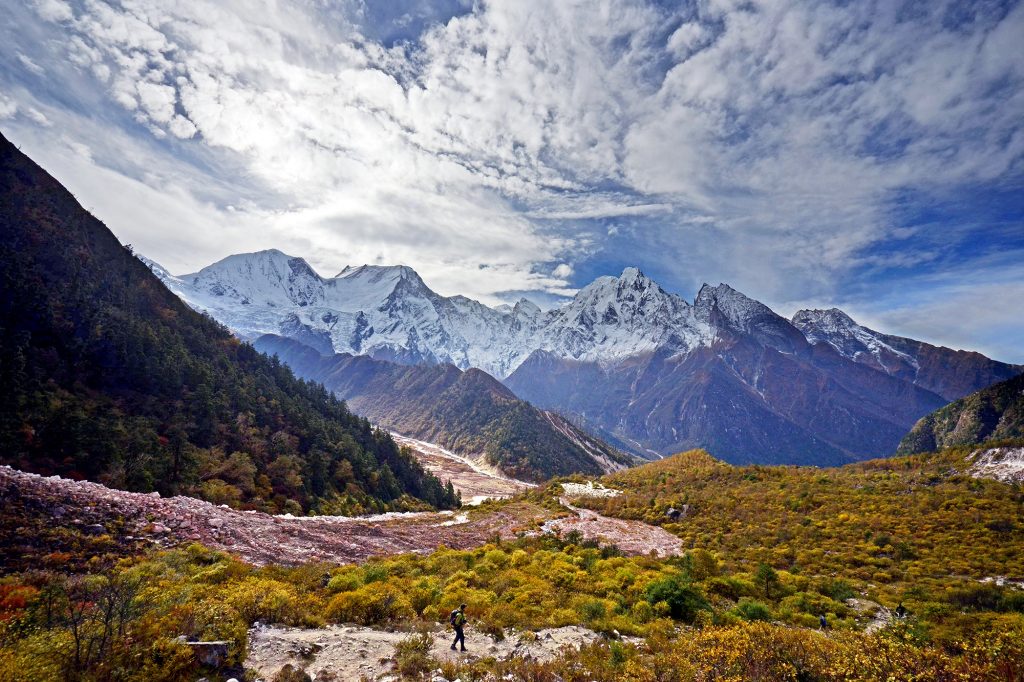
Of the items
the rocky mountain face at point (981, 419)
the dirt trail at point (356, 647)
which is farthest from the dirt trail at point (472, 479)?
the rocky mountain face at point (981, 419)

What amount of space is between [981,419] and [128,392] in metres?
223

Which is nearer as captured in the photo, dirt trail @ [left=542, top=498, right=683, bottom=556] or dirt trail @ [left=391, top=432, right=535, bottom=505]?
dirt trail @ [left=542, top=498, right=683, bottom=556]

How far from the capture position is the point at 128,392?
4594 centimetres

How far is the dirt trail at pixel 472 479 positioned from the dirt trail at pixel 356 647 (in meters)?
106

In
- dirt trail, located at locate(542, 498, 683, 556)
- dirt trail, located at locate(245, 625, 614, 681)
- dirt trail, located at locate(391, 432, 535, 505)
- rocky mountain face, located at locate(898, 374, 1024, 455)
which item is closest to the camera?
dirt trail, located at locate(245, 625, 614, 681)

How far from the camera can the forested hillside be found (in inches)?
1344

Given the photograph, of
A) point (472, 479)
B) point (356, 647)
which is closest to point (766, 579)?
point (356, 647)

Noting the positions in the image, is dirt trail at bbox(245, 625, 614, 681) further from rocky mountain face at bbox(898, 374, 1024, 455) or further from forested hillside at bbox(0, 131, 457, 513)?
rocky mountain face at bbox(898, 374, 1024, 455)

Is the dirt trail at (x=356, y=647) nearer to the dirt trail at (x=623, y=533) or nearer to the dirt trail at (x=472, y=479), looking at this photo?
the dirt trail at (x=623, y=533)

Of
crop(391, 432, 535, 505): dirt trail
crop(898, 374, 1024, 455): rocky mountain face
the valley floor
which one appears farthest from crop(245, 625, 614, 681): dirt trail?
crop(898, 374, 1024, 455): rocky mountain face

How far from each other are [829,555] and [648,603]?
2010cm

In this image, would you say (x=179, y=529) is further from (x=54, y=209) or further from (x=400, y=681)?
(x=54, y=209)

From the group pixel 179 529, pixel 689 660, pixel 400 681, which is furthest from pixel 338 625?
pixel 179 529

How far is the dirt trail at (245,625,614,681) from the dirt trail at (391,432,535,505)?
106 meters
